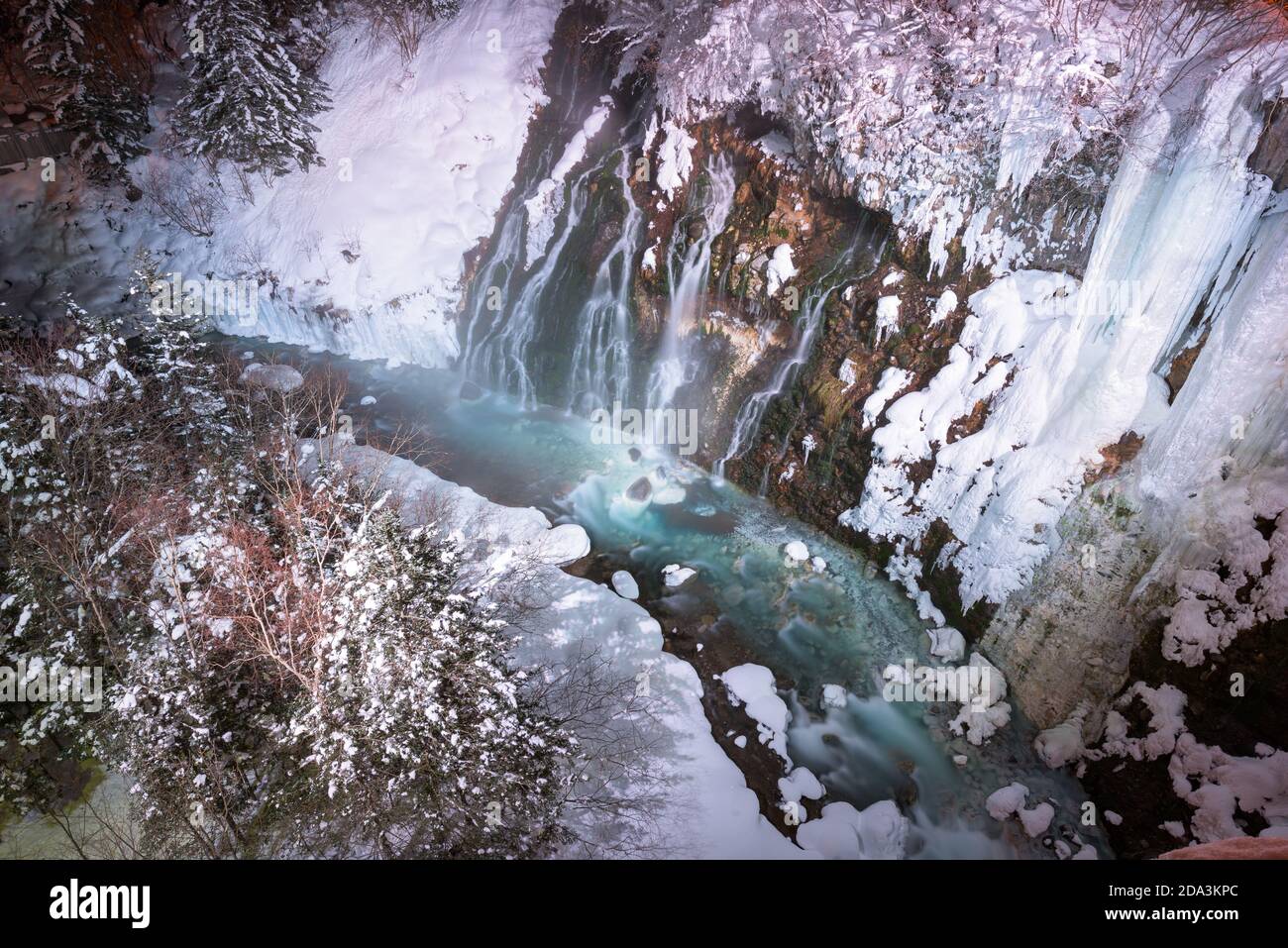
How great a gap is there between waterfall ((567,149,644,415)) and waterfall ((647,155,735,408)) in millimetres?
990

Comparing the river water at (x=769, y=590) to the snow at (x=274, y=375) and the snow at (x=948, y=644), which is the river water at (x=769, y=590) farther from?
the snow at (x=274, y=375)

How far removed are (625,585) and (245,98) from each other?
60.6 feet

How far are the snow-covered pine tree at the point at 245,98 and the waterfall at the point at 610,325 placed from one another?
11.2 metres

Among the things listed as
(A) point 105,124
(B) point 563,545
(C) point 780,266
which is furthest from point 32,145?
(C) point 780,266

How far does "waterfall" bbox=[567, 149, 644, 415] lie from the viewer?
14.6 m

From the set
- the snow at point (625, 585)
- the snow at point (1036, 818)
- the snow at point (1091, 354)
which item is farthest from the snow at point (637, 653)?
the snow at point (1091, 354)

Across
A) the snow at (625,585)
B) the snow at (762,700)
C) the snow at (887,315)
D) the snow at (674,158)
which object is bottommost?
the snow at (762,700)

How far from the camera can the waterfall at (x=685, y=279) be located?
1322 cm

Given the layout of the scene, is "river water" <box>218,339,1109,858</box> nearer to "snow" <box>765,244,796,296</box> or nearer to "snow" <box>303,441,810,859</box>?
"snow" <box>303,441,810,859</box>

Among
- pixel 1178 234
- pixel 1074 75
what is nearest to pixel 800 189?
pixel 1074 75

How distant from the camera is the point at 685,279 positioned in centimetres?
1360

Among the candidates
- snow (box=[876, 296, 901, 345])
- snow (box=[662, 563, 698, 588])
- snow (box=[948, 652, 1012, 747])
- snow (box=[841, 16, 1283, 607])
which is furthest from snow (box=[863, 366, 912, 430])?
snow (box=[948, 652, 1012, 747])
